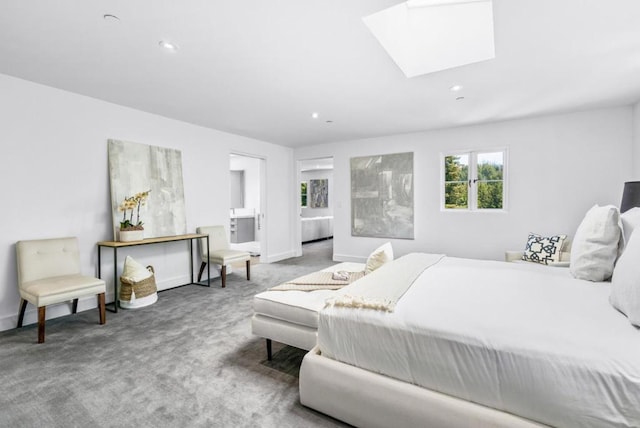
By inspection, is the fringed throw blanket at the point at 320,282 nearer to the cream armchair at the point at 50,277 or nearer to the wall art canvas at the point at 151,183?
the cream armchair at the point at 50,277

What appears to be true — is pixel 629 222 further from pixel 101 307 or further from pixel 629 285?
pixel 101 307

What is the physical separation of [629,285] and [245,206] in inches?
341

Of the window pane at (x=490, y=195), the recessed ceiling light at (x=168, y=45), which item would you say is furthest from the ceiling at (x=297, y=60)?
the window pane at (x=490, y=195)

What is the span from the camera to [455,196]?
4934 millimetres

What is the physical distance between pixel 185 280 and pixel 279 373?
9.70 feet

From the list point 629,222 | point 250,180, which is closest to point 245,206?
point 250,180

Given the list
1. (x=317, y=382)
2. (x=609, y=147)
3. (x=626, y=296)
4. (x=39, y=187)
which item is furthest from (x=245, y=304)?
(x=609, y=147)

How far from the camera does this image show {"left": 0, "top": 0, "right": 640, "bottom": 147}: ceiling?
6.17 feet

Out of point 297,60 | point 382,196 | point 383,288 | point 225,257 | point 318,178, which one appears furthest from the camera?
point 318,178

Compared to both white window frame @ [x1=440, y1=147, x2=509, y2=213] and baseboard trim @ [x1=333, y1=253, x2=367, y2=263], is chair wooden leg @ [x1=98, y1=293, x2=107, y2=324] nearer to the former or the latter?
baseboard trim @ [x1=333, y1=253, x2=367, y2=263]

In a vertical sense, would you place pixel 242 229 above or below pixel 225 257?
above

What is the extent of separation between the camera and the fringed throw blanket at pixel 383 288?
158 centimetres

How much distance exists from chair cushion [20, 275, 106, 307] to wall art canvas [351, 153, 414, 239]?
Result: 13.8 ft

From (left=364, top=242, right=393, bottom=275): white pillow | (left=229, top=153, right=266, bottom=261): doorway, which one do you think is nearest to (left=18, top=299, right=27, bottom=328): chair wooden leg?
(left=364, top=242, right=393, bottom=275): white pillow
